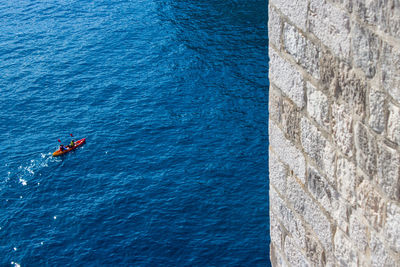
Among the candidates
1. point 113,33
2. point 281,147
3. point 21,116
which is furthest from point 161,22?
point 281,147

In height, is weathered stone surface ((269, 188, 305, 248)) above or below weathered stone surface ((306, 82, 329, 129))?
below

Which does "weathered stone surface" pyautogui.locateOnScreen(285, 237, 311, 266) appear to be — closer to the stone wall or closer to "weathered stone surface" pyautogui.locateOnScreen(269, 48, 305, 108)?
the stone wall

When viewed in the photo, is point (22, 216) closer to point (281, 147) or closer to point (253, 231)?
point (253, 231)

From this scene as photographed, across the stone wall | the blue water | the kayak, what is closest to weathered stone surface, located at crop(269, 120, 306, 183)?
the stone wall

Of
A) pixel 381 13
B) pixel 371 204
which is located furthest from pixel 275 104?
pixel 381 13

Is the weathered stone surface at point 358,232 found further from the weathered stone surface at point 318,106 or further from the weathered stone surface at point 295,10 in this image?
the weathered stone surface at point 295,10

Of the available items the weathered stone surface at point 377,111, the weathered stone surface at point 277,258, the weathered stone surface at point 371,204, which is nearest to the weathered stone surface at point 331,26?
the weathered stone surface at point 377,111

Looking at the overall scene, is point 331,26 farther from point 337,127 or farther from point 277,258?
point 277,258
